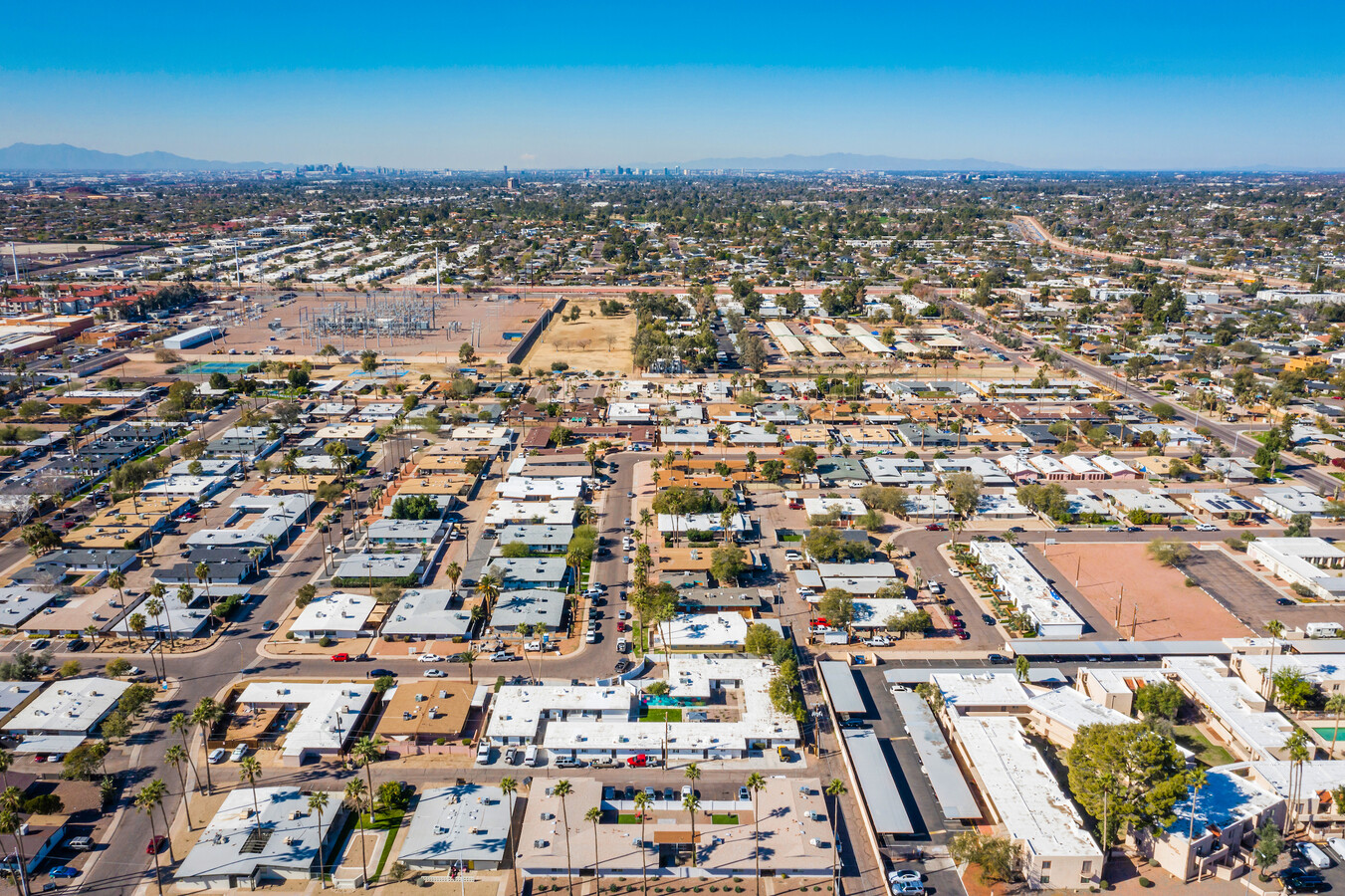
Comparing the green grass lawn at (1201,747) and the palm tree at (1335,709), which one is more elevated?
the palm tree at (1335,709)

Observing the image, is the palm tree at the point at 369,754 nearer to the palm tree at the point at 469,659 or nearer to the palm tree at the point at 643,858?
the palm tree at the point at 469,659

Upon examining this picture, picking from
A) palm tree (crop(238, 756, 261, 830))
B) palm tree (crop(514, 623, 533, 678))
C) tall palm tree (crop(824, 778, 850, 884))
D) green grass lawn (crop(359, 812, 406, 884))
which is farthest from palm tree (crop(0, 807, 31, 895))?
tall palm tree (crop(824, 778, 850, 884))

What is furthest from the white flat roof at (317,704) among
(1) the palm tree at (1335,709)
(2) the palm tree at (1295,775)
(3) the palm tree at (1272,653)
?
(1) the palm tree at (1335,709)

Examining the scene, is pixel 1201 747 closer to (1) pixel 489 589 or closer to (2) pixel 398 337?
(1) pixel 489 589

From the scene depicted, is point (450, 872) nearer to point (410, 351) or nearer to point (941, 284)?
point (410, 351)

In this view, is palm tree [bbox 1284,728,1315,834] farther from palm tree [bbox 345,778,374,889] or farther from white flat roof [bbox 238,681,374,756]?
white flat roof [bbox 238,681,374,756]

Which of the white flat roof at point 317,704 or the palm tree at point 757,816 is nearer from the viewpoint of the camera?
the palm tree at point 757,816
